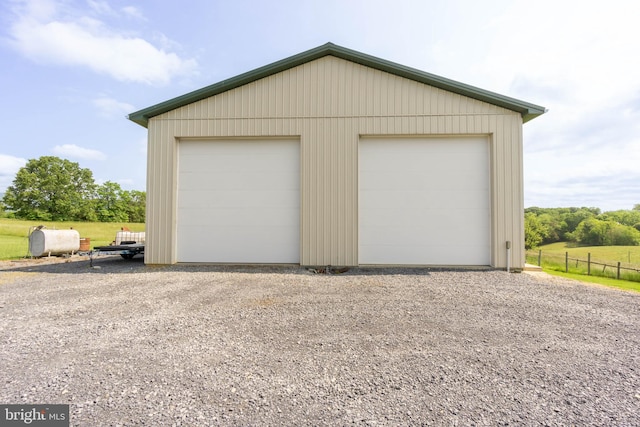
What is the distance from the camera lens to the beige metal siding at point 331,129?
26.5ft

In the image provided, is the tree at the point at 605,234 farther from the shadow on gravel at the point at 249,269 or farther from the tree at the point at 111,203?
the tree at the point at 111,203

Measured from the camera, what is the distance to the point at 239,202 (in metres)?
8.58

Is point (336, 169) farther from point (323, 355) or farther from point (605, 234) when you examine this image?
point (605, 234)

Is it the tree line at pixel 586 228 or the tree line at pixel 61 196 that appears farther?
the tree line at pixel 61 196

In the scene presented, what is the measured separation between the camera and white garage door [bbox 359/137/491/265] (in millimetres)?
8195

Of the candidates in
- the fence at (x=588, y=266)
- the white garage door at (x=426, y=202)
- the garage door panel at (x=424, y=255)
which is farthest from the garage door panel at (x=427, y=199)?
the fence at (x=588, y=266)

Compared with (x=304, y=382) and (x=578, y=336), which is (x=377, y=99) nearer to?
(x=578, y=336)

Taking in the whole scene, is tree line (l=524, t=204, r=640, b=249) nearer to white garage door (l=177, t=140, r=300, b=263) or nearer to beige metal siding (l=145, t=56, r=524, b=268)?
beige metal siding (l=145, t=56, r=524, b=268)

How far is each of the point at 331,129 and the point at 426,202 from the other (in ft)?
11.4

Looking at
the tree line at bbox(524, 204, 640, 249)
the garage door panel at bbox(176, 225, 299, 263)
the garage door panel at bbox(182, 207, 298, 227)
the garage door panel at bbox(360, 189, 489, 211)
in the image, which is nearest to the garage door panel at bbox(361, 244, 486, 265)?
the garage door panel at bbox(360, 189, 489, 211)

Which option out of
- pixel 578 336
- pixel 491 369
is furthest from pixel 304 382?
pixel 578 336

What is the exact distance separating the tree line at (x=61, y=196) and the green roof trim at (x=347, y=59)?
1894 inches

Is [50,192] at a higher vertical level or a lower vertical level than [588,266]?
higher

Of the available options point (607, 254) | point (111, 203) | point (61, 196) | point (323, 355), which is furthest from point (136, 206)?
point (607, 254)
